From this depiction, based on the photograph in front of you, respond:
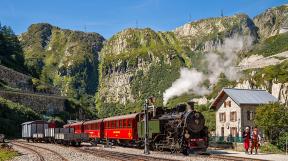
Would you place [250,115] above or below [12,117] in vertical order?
above

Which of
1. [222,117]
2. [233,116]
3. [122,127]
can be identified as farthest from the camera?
[222,117]

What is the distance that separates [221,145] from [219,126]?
2312 centimetres

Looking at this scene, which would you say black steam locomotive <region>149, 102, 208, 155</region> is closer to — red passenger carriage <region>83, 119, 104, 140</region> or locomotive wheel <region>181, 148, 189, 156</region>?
locomotive wheel <region>181, 148, 189, 156</region>

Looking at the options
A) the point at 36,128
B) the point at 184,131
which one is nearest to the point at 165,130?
the point at 184,131

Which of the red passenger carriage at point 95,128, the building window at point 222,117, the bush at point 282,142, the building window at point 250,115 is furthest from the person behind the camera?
the building window at point 222,117

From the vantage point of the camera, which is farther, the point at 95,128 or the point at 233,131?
the point at 233,131

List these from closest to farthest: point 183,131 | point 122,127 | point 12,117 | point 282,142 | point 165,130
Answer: point 183,131 → point 165,130 → point 282,142 → point 122,127 → point 12,117

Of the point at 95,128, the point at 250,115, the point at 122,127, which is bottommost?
the point at 95,128

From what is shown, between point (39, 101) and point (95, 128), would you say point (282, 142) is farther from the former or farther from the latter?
point (39, 101)

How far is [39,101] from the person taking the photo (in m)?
107

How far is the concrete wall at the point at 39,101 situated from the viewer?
326ft

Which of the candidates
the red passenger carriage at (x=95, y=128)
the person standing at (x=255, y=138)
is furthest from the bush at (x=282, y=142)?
the red passenger carriage at (x=95, y=128)

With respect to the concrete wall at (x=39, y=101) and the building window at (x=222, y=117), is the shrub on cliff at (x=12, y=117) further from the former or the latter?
the building window at (x=222, y=117)

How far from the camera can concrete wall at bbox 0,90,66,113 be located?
99375 mm
